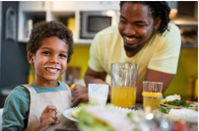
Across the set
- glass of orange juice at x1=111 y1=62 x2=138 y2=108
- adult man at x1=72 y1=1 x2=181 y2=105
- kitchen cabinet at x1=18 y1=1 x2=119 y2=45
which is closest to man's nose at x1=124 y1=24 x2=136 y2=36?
adult man at x1=72 y1=1 x2=181 y2=105

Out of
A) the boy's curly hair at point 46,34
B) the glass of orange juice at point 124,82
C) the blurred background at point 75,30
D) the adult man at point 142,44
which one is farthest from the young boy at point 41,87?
the blurred background at point 75,30

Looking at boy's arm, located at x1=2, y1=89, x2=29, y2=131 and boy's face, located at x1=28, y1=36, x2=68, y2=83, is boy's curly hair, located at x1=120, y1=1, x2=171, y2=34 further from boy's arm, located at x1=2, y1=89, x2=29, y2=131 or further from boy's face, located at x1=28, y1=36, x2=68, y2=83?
boy's arm, located at x1=2, y1=89, x2=29, y2=131

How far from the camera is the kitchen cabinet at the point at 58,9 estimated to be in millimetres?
2584

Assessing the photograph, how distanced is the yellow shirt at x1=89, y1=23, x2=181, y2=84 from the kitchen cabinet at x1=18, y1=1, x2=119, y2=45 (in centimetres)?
125

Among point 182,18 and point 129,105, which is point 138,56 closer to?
point 129,105

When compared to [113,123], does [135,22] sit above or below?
above

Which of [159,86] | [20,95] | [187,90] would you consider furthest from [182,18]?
[20,95]

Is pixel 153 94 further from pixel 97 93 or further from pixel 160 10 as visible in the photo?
pixel 160 10

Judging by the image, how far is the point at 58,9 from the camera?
265 cm

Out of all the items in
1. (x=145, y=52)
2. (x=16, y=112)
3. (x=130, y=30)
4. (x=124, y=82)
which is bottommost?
(x=16, y=112)

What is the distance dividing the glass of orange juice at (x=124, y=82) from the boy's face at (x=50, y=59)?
252 millimetres

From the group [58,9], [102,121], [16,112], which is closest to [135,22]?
[16,112]

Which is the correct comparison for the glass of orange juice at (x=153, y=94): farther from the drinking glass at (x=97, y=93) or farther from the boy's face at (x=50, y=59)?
the boy's face at (x=50, y=59)

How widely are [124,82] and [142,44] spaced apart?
50 centimetres
